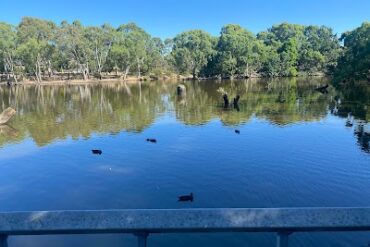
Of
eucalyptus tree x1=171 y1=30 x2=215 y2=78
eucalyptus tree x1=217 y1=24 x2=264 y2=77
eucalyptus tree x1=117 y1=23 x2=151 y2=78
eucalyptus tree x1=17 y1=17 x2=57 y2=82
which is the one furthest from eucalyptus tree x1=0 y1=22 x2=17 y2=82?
eucalyptus tree x1=217 y1=24 x2=264 y2=77

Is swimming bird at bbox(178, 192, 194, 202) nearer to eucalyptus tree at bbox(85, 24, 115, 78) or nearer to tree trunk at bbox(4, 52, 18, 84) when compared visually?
tree trunk at bbox(4, 52, 18, 84)

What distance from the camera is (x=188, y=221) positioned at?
2691mm

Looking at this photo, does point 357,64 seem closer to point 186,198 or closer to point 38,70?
point 186,198

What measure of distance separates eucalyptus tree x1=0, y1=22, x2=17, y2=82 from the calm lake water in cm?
6818

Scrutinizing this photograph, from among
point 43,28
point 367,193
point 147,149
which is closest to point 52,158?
point 147,149

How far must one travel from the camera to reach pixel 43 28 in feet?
334

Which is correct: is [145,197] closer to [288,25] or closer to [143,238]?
[143,238]

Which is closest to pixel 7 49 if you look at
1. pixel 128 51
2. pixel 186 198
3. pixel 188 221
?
pixel 128 51

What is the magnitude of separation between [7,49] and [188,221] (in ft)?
334

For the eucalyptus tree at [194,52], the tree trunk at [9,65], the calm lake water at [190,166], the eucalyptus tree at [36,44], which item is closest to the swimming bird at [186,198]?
the calm lake water at [190,166]

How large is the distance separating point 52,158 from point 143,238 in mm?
19230

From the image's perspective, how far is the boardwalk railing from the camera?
2650 millimetres

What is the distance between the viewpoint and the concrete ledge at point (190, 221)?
2650mm

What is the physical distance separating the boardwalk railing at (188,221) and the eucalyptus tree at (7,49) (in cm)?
9986
